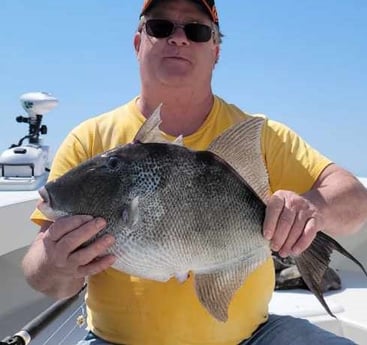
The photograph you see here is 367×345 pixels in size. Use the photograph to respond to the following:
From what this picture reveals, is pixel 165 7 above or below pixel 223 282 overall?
above

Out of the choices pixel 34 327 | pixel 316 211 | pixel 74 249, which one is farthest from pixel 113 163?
pixel 34 327

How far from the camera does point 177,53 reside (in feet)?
7.36

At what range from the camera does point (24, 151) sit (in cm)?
478

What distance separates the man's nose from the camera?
224 centimetres

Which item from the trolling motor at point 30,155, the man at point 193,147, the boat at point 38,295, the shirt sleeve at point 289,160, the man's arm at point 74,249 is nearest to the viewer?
the man's arm at point 74,249

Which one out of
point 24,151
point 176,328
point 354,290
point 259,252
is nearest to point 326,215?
point 259,252

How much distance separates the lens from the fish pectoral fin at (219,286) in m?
1.62

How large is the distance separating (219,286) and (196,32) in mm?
1142

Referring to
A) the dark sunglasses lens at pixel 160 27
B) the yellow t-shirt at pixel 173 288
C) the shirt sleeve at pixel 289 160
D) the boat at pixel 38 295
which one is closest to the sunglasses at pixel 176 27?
the dark sunglasses lens at pixel 160 27

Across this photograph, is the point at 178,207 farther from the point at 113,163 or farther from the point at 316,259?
the point at 316,259

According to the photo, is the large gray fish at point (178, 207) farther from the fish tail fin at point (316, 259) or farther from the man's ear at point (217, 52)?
the man's ear at point (217, 52)

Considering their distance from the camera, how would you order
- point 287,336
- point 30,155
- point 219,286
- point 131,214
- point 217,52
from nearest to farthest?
1. point 131,214
2. point 219,286
3. point 287,336
4. point 217,52
5. point 30,155

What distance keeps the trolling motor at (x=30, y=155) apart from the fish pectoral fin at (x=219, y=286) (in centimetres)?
315

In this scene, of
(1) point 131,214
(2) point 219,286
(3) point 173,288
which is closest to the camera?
(1) point 131,214
